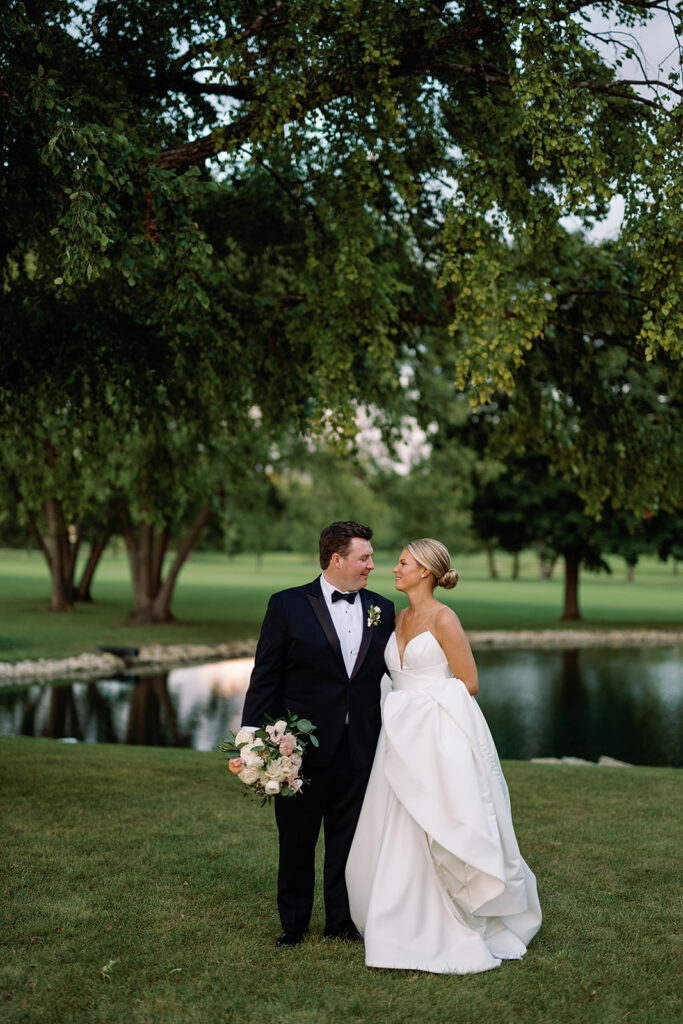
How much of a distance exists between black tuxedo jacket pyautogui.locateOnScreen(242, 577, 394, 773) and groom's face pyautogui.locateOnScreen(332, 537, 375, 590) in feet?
0.58

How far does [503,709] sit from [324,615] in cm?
1487

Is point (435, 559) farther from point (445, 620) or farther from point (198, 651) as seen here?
point (198, 651)

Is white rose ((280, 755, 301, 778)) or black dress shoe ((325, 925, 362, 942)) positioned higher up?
white rose ((280, 755, 301, 778))

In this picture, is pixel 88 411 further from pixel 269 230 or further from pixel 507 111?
pixel 507 111

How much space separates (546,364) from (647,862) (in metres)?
6.64

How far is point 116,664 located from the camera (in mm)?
24484

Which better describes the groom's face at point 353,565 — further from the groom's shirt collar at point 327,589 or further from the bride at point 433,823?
the bride at point 433,823

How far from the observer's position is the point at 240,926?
5656 mm

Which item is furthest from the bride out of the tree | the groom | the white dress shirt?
the tree

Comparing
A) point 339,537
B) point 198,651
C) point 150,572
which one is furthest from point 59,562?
point 339,537

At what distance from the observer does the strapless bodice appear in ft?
17.2

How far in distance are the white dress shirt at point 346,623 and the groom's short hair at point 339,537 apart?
181 mm

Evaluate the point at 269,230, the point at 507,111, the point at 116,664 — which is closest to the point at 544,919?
the point at 507,111

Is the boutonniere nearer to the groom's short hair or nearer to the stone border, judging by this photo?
A: the groom's short hair
